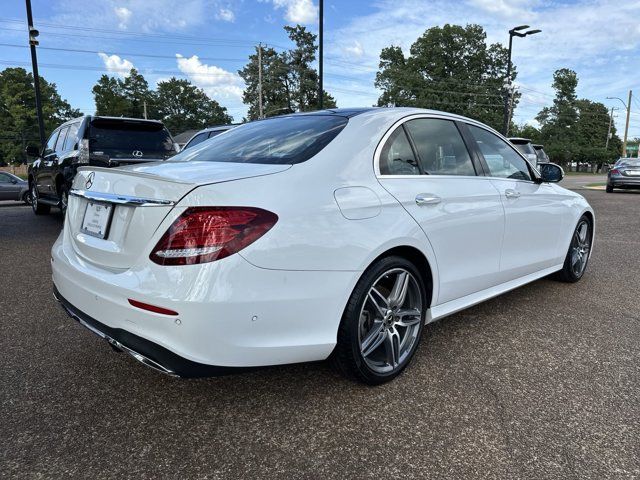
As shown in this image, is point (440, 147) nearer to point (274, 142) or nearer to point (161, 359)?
point (274, 142)

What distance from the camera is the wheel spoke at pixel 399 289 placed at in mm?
2646

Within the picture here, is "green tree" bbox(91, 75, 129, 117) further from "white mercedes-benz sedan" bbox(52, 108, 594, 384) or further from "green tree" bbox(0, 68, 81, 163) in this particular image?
"white mercedes-benz sedan" bbox(52, 108, 594, 384)

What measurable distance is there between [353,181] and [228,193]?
695mm

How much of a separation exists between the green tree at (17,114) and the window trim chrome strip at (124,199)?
64.5 metres

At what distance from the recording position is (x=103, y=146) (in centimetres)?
736

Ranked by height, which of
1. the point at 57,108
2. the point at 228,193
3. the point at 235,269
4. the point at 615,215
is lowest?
the point at 615,215

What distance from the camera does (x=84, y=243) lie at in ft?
7.95

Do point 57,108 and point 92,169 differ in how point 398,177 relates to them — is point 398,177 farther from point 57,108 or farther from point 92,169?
point 57,108

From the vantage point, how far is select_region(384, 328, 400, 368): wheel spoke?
8.68 ft

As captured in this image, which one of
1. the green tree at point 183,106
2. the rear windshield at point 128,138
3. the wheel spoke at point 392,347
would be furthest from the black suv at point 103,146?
the green tree at point 183,106

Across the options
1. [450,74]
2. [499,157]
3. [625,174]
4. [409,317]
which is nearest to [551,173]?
[499,157]

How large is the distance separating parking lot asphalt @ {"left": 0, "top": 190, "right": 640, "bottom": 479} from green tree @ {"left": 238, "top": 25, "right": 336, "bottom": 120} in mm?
59444

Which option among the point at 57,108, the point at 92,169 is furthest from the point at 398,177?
the point at 57,108

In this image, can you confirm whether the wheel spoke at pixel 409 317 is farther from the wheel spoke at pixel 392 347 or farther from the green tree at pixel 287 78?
the green tree at pixel 287 78
